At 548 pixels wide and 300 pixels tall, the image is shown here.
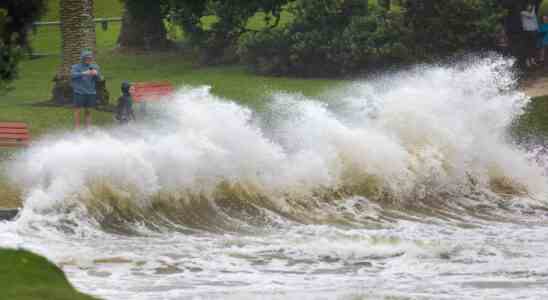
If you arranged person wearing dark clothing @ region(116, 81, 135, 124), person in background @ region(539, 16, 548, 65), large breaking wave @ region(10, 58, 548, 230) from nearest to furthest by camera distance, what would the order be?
1. large breaking wave @ region(10, 58, 548, 230)
2. person wearing dark clothing @ region(116, 81, 135, 124)
3. person in background @ region(539, 16, 548, 65)

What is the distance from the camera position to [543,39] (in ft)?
94.4

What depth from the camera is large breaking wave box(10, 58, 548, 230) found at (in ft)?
56.7

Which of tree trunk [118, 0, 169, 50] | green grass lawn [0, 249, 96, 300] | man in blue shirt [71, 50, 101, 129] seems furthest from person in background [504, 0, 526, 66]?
green grass lawn [0, 249, 96, 300]

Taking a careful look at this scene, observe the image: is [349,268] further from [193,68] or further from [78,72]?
[193,68]

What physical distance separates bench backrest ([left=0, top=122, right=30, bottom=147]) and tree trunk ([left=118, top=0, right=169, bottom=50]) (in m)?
12.3

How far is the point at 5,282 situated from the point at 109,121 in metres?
15.6

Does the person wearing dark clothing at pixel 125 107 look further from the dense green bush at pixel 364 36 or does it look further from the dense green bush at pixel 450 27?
the dense green bush at pixel 450 27

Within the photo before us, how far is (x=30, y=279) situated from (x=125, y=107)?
13436mm

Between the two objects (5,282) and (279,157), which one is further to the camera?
(279,157)

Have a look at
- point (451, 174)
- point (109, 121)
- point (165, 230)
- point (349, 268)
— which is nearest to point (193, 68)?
point (109, 121)

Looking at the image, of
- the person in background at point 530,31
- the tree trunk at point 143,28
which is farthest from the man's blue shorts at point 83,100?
the person in background at point 530,31

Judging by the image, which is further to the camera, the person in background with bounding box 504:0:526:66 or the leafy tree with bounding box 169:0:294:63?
the leafy tree with bounding box 169:0:294:63

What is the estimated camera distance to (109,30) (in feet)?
132

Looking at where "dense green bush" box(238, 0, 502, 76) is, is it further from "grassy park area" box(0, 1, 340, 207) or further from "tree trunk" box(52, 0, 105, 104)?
"tree trunk" box(52, 0, 105, 104)
